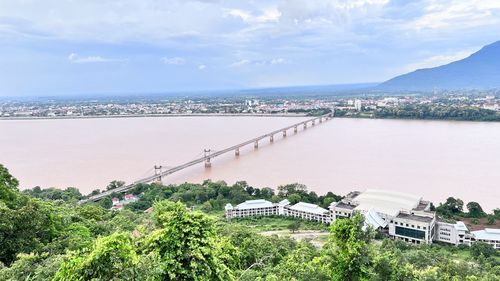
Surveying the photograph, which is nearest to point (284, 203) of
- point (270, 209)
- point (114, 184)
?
point (270, 209)

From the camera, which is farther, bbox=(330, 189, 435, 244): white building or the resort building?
bbox=(330, 189, 435, 244): white building

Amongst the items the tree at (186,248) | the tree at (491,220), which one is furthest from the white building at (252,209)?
the tree at (186,248)

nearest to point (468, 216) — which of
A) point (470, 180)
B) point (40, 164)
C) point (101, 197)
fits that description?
point (470, 180)

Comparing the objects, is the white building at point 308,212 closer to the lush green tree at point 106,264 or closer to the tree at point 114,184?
the tree at point 114,184

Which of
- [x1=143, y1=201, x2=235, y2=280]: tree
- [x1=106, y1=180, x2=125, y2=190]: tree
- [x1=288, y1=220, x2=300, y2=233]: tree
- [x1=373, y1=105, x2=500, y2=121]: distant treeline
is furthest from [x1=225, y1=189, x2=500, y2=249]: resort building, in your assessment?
[x1=373, y1=105, x2=500, y2=121]: distant treeline

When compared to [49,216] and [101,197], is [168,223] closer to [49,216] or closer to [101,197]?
[49,216]

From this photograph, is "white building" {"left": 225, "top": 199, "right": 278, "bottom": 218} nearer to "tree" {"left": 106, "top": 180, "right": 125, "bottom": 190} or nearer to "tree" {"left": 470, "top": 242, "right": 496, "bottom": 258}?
"tree" {"left": 106, "top": 180, "right": 125, "bottom": 190}
